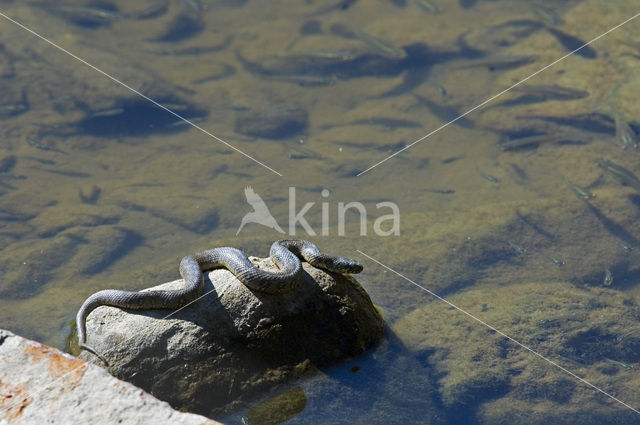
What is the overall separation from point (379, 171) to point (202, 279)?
5.17 m

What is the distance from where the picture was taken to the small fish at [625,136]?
10039 mm

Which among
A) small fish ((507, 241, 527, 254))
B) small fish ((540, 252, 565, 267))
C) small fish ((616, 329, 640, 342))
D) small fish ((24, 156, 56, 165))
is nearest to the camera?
small fish ((616, 329, 640, 342))

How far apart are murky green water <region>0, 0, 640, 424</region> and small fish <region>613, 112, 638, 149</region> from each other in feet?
0.46

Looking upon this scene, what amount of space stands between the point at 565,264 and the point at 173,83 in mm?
8031

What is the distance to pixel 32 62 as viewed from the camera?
40.9ft

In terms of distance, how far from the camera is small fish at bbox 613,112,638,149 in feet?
32.9

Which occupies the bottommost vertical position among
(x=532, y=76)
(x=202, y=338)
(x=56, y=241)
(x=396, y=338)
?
(x=56, y=241)

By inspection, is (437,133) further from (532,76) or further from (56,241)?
(56,241)

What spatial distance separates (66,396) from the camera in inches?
139

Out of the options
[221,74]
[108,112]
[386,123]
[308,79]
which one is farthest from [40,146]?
[386,123]

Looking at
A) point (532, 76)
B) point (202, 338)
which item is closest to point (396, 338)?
point (202, 338)

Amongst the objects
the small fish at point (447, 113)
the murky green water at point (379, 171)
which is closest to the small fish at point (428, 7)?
the murky green water at point (379, 171)

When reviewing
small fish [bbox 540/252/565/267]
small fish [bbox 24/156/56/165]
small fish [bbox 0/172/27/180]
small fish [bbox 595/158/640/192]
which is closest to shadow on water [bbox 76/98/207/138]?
small fish [bbox 24/156/56/165]

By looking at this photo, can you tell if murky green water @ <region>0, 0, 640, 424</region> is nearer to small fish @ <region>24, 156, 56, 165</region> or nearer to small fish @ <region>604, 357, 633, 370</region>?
small fish @ <region>604, 357, 633, 370</region>
